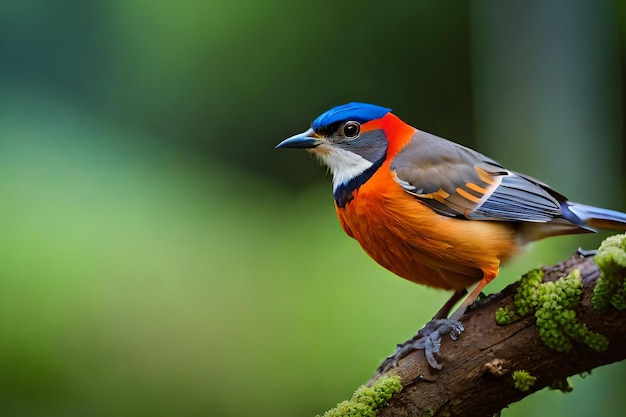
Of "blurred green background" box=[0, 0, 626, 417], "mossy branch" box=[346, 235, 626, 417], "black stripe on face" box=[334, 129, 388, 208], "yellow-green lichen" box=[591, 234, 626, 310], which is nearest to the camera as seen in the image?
"yellow-green lichen" box=[591, 234, 626, 310]

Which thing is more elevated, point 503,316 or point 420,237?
point 420,237

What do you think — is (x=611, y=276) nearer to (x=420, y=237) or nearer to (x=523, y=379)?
(x=523, y=379)

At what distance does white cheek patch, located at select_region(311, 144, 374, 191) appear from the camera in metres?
2.67

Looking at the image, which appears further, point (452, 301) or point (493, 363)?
point (452, 301)

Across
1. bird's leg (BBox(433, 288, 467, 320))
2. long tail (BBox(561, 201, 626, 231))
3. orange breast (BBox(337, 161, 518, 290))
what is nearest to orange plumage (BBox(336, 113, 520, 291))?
orange breast (BBox(337, 161, 518, 290))

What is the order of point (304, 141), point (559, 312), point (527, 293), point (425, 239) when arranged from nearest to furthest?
point (559, 312), point (527, 293), point (425, 239), point (304, 141)

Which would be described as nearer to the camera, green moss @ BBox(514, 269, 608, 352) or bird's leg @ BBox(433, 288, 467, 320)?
green moss @ BBox(514, 269, 608, 352)

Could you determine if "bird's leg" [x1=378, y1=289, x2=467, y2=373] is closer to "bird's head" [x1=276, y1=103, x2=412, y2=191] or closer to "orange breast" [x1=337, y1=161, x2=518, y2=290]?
"orange breast" [x1=337, y1=161, x2=518, y2=290]

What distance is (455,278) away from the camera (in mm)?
2549

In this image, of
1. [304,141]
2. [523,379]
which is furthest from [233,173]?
[523,379]

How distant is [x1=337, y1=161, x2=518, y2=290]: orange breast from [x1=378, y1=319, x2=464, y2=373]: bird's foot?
24 centimetres

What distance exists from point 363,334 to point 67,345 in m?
1.78

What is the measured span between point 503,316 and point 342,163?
0.85 meters

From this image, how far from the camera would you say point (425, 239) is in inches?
94.8
